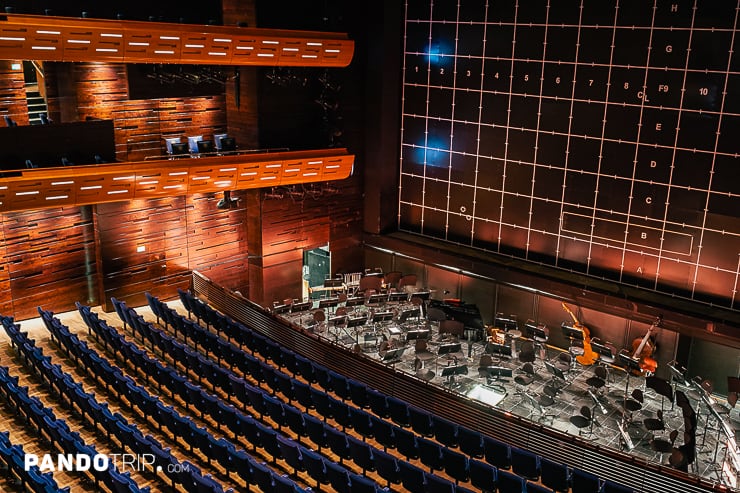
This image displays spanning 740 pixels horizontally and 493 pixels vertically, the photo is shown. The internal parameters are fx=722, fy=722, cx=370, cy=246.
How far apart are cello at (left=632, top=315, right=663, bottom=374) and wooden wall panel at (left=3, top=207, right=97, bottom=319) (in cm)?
1050

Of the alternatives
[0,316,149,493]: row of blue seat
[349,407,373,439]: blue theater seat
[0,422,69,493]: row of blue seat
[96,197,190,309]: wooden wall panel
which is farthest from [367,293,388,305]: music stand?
[0,422,69,493]: row of blue seat

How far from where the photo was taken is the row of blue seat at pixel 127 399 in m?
8.18

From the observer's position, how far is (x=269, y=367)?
11.2 meters

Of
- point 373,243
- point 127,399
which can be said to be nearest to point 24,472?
point 127,399

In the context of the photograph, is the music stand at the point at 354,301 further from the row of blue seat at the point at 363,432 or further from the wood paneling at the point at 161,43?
the wood paneling at the point at 161,43

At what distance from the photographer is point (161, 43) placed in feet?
42.6

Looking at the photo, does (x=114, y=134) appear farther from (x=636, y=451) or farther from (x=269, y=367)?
(x=636, y=451)

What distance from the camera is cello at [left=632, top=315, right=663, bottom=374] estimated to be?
12.3 meters

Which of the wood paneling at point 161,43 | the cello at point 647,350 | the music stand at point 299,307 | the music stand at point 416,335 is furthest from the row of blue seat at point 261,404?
the cello at point 647,350

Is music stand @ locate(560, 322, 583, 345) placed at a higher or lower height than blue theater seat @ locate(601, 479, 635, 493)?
higher

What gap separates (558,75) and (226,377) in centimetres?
849

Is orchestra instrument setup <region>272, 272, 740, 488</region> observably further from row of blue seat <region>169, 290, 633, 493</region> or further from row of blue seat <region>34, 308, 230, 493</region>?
row of blue seat <region>34, 308, 230, 493</region>

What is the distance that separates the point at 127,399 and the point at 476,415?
516 centimetres

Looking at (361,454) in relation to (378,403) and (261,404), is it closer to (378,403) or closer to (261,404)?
(378,403)
